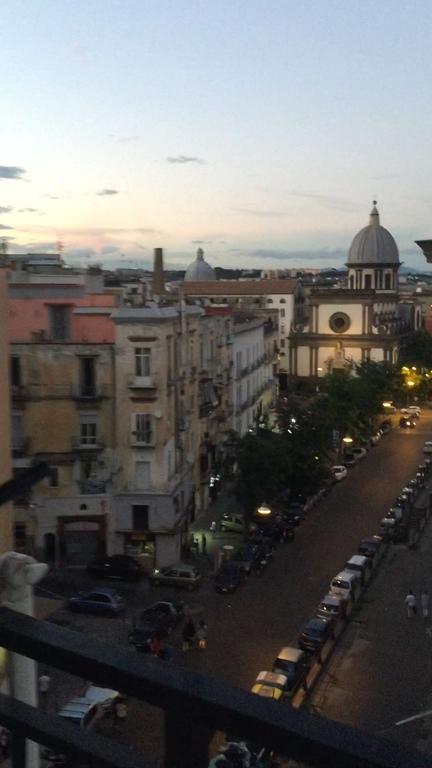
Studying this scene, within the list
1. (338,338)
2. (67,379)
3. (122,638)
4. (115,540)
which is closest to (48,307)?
(67,379)

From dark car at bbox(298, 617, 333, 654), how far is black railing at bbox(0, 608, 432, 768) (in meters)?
15.0

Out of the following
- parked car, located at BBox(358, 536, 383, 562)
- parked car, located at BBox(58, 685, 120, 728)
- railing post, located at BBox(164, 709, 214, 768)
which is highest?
railing post, located at BBox(164, 709, 214, 768)

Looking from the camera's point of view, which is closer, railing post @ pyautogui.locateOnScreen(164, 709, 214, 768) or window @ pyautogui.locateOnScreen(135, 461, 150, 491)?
railing post @ pyautogui.locateOnScreen(164, 709, 214, 768)

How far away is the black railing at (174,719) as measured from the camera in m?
1.25

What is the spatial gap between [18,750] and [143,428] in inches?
752

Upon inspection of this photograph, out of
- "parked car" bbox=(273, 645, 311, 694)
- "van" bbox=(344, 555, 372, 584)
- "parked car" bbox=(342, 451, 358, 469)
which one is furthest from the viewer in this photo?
"parked car" bbox=(342, 451, 358, 469)

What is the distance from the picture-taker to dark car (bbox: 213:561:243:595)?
1947 cm

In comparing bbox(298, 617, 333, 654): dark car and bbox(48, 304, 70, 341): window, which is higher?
bbox(48, 304, 70, 341): window

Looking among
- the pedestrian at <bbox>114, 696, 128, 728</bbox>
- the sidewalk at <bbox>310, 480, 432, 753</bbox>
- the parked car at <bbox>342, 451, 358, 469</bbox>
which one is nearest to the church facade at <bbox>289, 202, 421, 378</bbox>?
the parked car at <bbox>342, 451, 358, 469</bbox>

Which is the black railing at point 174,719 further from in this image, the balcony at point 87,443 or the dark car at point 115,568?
the balcony at point 87,443

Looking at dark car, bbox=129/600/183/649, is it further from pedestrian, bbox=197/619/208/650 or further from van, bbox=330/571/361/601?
van, bbox=330/571/361/601

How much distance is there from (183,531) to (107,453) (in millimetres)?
3630

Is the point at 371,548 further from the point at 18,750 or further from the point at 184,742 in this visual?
the point at 184,742

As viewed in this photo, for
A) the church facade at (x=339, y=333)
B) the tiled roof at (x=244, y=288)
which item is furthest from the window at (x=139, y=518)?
the tiled roof at (x=244, y=288)
